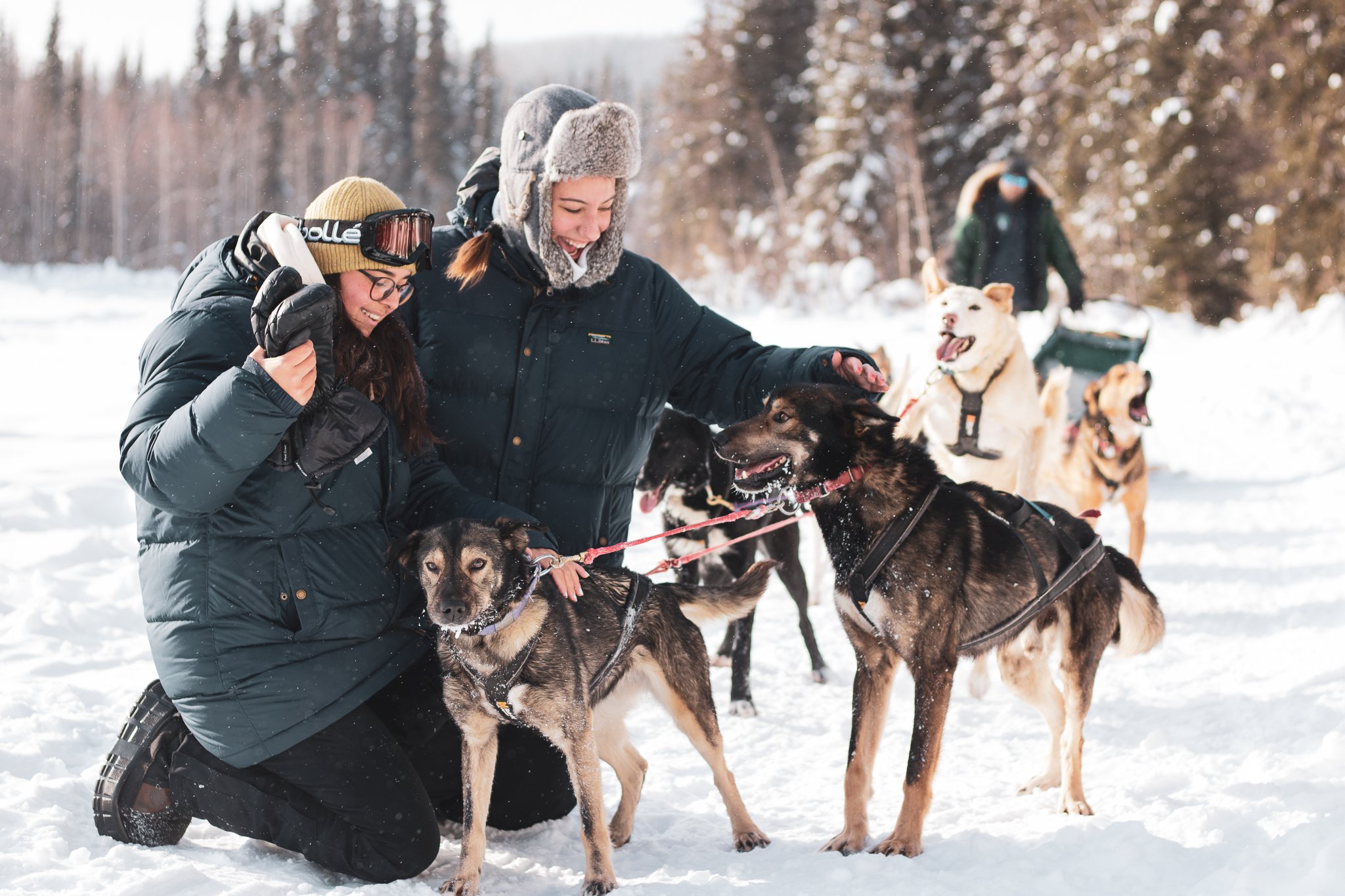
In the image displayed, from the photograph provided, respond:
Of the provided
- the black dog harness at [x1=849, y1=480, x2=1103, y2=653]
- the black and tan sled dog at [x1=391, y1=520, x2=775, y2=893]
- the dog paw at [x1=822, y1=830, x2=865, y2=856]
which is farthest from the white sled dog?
the black and tan sled dog at [x1=391, y1=520, x2=775, y2=893]

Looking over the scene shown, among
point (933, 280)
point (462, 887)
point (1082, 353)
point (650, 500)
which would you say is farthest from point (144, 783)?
point (1082, 353)

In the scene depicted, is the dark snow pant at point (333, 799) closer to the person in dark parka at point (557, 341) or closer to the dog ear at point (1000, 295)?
the person in dark parka at point (557, 341)

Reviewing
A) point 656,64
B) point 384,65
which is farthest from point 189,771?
point 656,64

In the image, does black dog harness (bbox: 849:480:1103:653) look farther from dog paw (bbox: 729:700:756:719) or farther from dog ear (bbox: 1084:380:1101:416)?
dog ear (bbox: 1084:380:1101:416)

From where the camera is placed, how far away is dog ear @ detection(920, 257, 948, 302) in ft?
18.1

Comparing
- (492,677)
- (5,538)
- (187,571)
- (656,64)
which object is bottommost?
(5,538)

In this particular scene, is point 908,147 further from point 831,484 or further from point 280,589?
point 280,589

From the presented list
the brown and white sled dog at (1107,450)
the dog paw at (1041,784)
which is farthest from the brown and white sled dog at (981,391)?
the dog paw at (1041,784)

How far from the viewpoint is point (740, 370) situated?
357 centimetres

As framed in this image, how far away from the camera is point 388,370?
3012 millimetres

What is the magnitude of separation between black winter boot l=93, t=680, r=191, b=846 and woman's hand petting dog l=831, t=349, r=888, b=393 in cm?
220

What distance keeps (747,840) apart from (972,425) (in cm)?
289

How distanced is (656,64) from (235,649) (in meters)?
134

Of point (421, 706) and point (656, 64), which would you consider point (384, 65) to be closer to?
point (421, 706)
